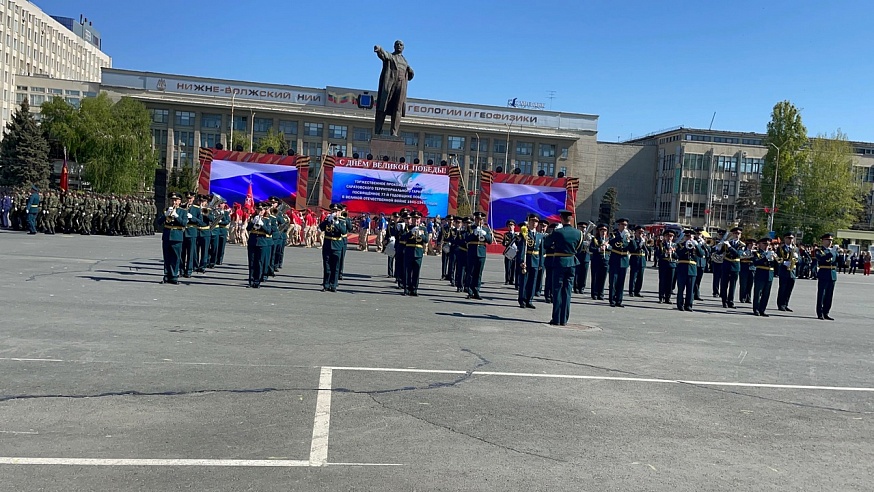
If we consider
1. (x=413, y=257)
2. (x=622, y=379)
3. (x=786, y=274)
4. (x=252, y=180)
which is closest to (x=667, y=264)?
(x=786, y=274)

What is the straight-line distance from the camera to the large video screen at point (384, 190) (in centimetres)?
3288

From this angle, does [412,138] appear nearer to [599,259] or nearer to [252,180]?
[252,180]

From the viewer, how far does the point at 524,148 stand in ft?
332

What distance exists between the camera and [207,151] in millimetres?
31328

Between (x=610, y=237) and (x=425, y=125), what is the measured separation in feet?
263

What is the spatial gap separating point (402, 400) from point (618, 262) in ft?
39.2

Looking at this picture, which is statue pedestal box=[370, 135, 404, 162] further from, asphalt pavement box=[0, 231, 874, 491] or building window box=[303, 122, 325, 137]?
building window box=[303, 122, 325, 137]

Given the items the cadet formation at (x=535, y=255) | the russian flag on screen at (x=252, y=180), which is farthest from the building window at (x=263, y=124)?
the cadet formation at (x=535, y=255)

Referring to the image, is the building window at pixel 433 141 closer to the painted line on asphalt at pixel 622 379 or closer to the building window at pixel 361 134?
the building window at pixel 361 134

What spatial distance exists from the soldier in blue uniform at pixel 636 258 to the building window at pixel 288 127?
80.8 m

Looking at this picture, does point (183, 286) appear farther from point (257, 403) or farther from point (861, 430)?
point (861, 430)

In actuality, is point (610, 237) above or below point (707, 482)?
above

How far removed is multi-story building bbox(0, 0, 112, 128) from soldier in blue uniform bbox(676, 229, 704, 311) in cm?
8971

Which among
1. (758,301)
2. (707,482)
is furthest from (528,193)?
(707,482)
